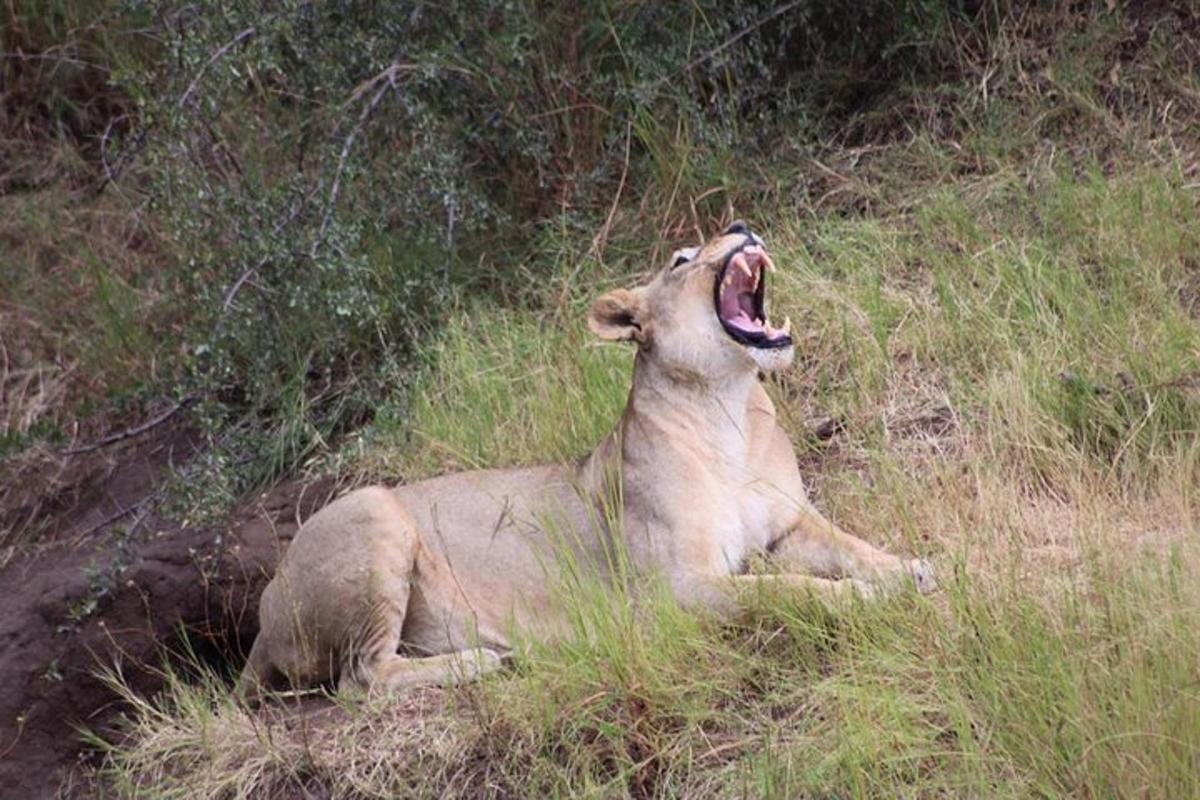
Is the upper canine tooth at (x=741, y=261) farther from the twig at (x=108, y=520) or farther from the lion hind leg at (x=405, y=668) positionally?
the twig at (x=108, y=520)

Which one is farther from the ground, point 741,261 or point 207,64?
point 207,64

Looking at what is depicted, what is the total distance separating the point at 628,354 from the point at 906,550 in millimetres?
1831

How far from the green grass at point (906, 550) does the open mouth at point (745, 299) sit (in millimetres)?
575

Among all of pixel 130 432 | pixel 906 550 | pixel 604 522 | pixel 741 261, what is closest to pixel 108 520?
pixel 130 432

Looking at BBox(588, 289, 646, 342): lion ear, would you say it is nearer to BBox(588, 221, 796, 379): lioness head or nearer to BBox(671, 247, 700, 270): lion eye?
BBox(588, 221, 796, 379): lioness head

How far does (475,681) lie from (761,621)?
807 millimetres

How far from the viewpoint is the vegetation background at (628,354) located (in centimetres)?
503

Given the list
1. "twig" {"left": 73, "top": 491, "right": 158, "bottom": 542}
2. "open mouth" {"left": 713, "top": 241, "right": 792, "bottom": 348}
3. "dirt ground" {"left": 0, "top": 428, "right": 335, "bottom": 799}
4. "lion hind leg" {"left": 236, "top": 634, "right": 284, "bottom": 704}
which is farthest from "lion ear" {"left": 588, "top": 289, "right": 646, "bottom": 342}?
"twig" {"left": 73, "top": 491, "right": 158, "bottom": 542}

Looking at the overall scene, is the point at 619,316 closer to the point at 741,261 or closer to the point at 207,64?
the point at 741,261

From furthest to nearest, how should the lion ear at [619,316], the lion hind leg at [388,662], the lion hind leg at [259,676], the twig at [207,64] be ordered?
1. the twig at [207,64]
2. the lion hind leg at [259,676]
3. the lion ear at [619,316]
4. the lion hind leg at [388,662]

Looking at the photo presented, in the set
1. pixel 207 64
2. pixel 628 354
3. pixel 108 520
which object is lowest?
pixel 108 520

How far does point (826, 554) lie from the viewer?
5.99 meters

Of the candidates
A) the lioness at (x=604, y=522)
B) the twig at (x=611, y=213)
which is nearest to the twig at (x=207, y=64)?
the twig at (x=611, y=213)

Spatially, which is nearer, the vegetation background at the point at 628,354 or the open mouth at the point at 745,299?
the vegetation background at the point at 628,354
